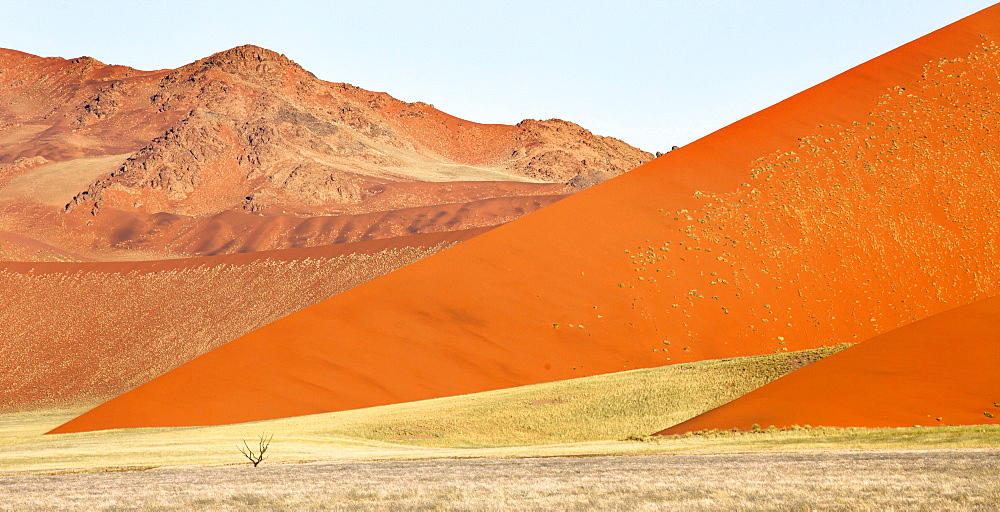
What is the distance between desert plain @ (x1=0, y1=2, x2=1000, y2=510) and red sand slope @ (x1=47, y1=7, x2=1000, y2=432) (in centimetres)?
17

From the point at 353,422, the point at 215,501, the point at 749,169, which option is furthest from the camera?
the point at 749,169

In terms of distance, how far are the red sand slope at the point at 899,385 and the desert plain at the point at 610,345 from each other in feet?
0.32

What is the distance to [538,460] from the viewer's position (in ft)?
74.7

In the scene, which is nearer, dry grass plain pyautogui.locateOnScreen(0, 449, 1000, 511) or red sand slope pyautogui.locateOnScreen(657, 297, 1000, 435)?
dry grass plain pyautogui.locateOnScreen(0, 449, 1000, 511)

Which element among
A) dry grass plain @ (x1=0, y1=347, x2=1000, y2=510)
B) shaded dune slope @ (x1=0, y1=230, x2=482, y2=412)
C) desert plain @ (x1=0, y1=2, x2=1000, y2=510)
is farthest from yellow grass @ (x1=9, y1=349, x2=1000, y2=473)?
shaded dune slope @ (x1=0, y1=230, x2=482, y2=412)

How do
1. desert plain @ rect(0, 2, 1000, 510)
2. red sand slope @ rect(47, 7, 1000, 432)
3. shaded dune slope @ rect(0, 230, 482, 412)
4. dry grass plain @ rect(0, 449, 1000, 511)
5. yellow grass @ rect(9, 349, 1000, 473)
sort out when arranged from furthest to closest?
1. shaded dune slope @ rect(0, 230, 482, 412)
2. red sand slope @ rect(47, 7, 1000, 432)
3. yellow grass @ rect(9, 349, 1000, 473)
4. desert plain @ rect(0, 2, 1000, 510)
5. dry grass plain @ rect(0, 449, 1000, 511)

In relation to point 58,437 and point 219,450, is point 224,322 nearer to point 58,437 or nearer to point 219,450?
point 58,437

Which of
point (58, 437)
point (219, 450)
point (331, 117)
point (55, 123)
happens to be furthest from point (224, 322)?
point (55, 123)

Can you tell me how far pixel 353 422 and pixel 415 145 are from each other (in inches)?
6444

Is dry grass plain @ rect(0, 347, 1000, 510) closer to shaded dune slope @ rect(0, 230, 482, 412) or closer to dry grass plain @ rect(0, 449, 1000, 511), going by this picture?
dry grass plain @ rect(0, 449, 1000, 511)

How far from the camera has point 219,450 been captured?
2909 cm

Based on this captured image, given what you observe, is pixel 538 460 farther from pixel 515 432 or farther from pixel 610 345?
pixel 610 345

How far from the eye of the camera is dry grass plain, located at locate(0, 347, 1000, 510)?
1480cm

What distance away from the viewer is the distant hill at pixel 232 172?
118 metres
